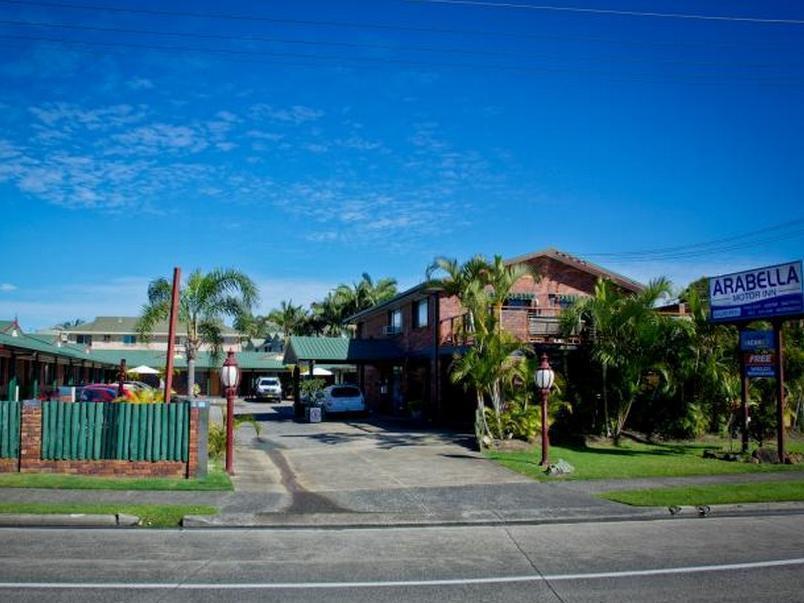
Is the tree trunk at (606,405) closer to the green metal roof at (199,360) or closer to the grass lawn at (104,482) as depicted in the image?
the grass lawn at (104,482)

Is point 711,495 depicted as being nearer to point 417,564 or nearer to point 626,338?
point 417,564

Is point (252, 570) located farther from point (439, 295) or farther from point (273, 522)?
point (439, 295)

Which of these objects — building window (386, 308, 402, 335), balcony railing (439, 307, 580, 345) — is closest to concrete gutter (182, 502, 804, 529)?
balcony railing (439, 307, 580, 345)

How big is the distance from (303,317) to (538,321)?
44461mm

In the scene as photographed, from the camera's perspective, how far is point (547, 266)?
103 ft

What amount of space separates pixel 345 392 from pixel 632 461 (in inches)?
687

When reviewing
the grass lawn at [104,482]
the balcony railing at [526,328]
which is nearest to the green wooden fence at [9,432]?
the grass lawn at [104,482]

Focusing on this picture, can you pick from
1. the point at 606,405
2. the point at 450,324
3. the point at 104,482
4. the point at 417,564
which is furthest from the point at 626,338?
the point at 417,564

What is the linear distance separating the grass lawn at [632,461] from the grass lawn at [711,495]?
6.40 feet

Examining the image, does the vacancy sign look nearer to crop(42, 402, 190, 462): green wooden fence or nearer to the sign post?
the sign post

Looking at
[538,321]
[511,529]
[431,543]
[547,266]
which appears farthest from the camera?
[547,266]

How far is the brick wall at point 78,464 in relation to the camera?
1480 cm

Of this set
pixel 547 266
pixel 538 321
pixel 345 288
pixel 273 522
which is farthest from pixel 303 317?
pixel 273 522

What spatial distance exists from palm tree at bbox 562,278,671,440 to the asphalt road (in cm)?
1041
